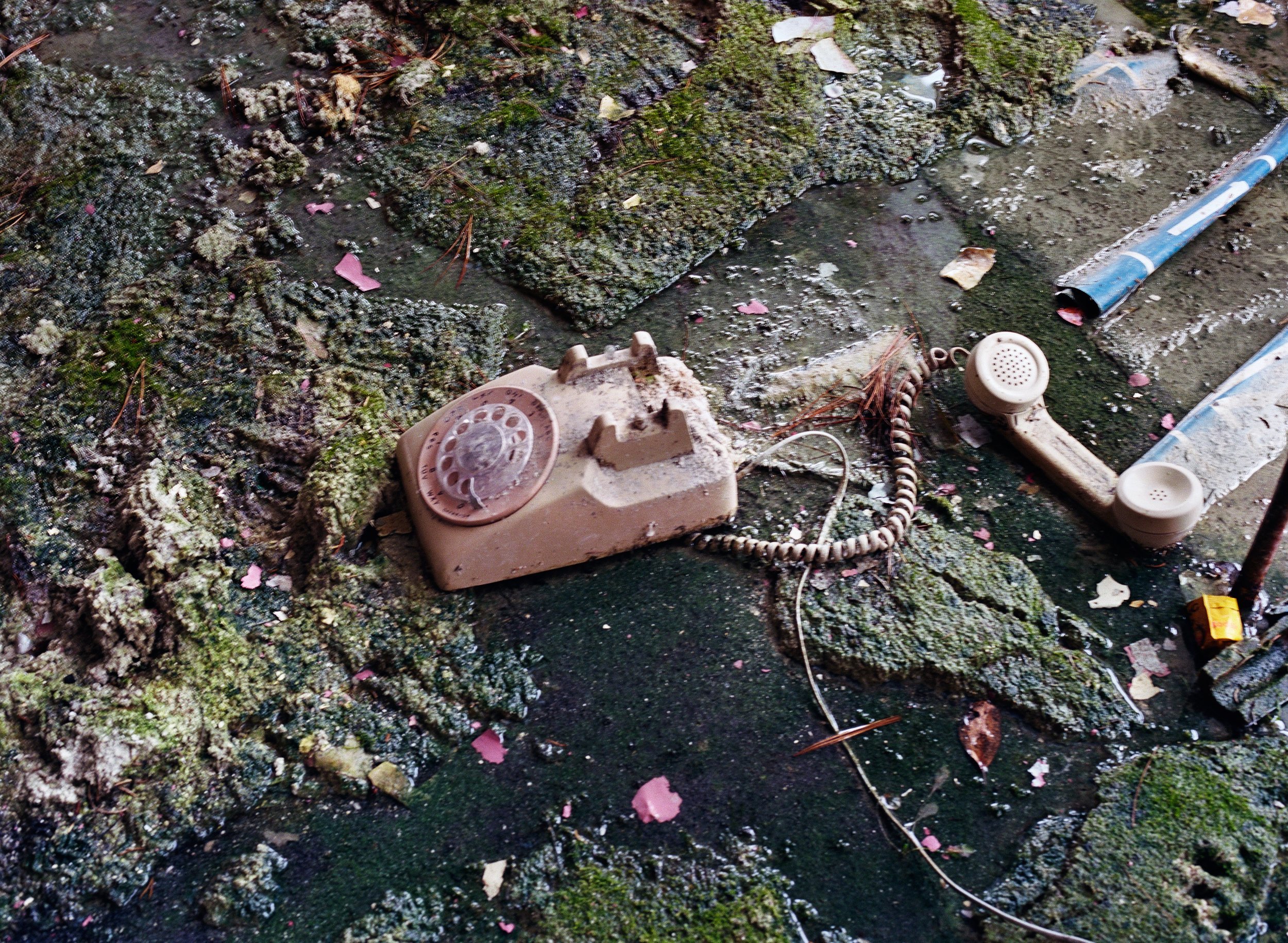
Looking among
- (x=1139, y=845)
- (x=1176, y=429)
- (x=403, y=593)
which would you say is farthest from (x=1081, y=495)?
(x=403, y=593)

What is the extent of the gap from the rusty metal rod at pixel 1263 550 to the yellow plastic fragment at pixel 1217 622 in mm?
36

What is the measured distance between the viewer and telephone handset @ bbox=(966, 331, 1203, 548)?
2947mm

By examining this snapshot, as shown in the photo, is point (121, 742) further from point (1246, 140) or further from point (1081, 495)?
point (1246, 140)

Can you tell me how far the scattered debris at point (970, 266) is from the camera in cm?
374

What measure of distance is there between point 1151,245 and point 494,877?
3.06m

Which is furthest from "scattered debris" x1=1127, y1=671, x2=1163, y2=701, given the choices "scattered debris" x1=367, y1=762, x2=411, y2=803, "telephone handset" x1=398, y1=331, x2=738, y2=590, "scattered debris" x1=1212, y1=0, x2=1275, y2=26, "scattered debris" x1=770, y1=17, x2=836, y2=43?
"scattered debris" x1=1212, y1=0, x2=1275, y2=26

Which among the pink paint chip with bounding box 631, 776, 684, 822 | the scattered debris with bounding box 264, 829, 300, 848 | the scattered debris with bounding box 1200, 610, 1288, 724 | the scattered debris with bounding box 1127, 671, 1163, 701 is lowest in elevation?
the scattered debris with bounding box 264, 829, 300, 848

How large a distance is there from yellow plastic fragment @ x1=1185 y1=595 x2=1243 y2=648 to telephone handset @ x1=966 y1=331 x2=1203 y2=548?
0.21 m

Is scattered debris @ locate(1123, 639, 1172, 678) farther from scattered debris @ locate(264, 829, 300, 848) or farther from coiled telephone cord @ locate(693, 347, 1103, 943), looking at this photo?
scattered debris @ locate(264, 829, 300, 848)

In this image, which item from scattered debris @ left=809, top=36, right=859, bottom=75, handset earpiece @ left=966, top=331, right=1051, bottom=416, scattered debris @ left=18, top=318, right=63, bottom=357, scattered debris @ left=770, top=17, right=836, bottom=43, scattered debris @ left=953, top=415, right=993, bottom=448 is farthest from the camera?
scattered debris @ left=770, top=17, right=836, bottom=43

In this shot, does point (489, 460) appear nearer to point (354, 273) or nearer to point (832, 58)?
point (354, 273)

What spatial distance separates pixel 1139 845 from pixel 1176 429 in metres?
1.34

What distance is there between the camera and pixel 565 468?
286cm

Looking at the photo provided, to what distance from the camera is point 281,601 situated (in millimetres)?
2992
